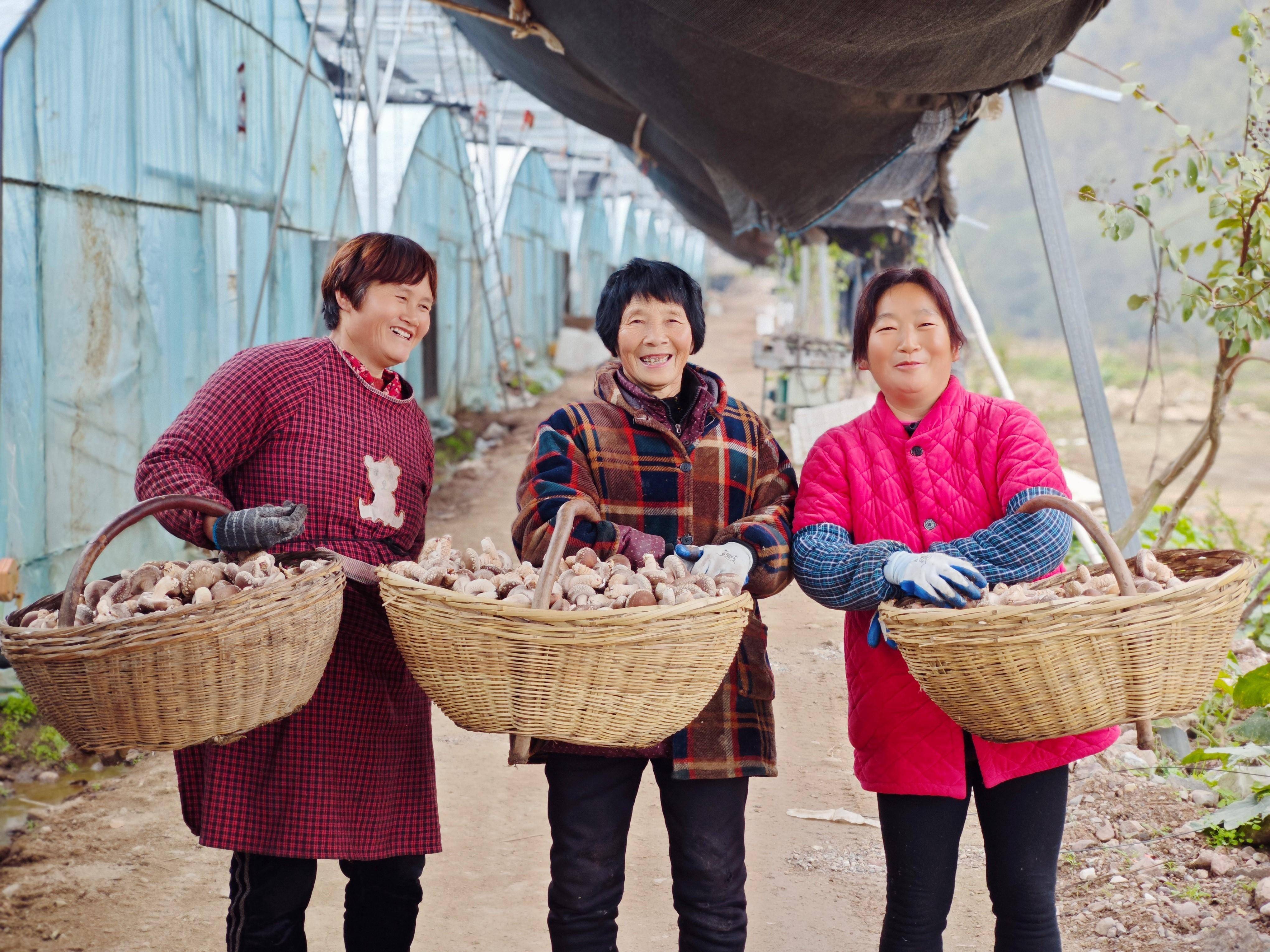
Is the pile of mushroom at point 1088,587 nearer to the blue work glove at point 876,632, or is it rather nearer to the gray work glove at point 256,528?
the blue work glove at point 876,632

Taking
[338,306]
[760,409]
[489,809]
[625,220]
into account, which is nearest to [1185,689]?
[338,306]

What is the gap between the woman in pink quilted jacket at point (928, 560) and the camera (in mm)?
1856

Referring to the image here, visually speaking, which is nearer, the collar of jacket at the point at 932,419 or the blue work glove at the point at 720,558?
the blue work glove at the point at 720,558

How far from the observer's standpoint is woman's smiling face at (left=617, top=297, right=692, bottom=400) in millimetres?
2039

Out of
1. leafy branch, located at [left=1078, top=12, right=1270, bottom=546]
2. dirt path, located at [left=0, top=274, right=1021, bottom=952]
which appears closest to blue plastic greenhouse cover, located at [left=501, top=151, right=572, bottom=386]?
dirt path, located at [left=0, top=274, right=1021, bottom=952]

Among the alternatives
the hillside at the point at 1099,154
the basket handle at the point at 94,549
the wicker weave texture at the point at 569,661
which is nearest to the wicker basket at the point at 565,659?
the wicker weave texture at the point at 569,661

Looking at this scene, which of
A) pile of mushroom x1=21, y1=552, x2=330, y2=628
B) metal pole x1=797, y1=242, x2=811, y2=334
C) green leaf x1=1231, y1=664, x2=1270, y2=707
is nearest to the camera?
pile of mushroom x1=21, y1=552, x2=330, y2=628

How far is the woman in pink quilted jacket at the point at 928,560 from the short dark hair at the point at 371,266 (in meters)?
0.88

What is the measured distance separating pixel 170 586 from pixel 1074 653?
1412 millimetres

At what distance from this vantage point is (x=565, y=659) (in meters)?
1.59

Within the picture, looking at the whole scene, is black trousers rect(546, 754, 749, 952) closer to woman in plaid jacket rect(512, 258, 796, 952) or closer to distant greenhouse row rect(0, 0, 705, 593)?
woman in plaid jacket rect(512, 258, 796, 952)

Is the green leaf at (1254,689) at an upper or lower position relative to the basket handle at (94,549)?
lower

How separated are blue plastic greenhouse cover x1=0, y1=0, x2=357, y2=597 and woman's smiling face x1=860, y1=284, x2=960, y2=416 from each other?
128 inches

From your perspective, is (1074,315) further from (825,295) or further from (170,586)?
(825,295)
